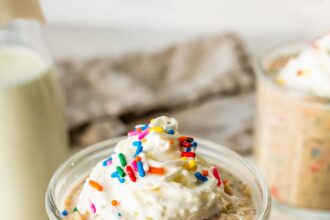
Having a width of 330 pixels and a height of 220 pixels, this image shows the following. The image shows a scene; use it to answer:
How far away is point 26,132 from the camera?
165cm

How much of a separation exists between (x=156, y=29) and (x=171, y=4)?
0.15 m

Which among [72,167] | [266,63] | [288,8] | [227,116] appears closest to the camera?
[72,167]

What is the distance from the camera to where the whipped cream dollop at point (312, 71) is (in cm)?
180

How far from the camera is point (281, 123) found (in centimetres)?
192

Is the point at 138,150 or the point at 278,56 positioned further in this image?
the point at 278,56

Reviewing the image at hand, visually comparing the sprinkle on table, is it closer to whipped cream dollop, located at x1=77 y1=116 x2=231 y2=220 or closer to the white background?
whipped cream dollop, located at x1=77 y1=116 x2=231 y2=220

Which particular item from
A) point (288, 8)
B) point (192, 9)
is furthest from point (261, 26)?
point (192, 9)

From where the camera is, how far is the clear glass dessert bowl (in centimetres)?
132

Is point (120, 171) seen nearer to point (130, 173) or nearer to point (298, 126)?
point (130, 173)

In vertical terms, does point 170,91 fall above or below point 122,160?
below

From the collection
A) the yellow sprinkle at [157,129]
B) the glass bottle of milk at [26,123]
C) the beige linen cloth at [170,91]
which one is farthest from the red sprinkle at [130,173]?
the beige linen cloth at [170,91]

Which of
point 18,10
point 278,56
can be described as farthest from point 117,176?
point 278,56

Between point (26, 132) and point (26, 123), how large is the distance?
0.9 inches

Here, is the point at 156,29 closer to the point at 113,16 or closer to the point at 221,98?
the point at 113,16
